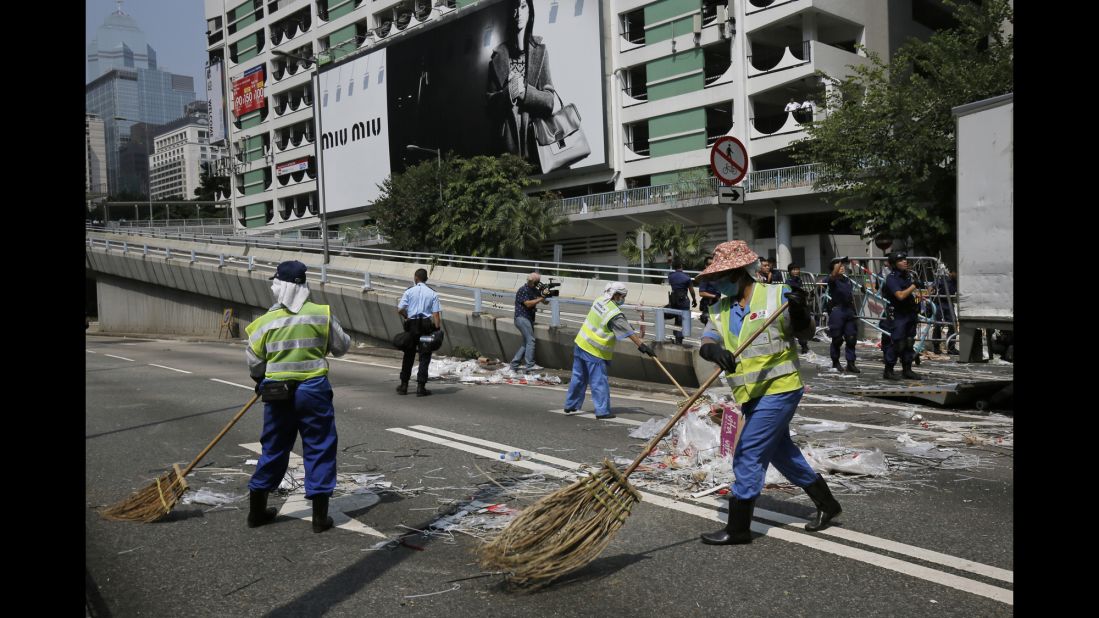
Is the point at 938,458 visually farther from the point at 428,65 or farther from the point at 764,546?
the point at 428,65

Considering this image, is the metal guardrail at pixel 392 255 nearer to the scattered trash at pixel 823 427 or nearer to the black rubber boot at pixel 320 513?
the scattered trash at pixel 823 427

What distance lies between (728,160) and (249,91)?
70.1m

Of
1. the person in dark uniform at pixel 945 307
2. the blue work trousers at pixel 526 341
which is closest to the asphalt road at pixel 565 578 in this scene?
the blue work trousers at pixel 526 341

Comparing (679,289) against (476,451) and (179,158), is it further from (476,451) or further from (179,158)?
(179,158)

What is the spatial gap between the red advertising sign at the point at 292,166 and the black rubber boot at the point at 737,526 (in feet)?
215

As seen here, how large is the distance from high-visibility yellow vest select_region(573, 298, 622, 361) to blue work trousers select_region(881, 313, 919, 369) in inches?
185

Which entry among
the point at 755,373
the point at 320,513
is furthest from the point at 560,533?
the point at 320,513

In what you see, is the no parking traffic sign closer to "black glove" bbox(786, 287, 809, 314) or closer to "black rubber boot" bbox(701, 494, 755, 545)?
"black glove" bbox(786, 287, 809, 314)

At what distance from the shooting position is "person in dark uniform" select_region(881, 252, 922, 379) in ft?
39.0

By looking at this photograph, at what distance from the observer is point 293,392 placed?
5418 millimetres

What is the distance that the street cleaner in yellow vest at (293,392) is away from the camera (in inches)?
211

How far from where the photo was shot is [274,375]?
5406 millimetres
